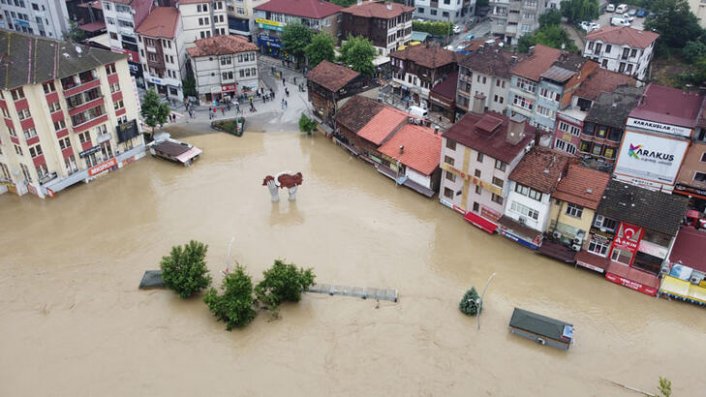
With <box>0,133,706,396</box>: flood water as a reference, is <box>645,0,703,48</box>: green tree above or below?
above

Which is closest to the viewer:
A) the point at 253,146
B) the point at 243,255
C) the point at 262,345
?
the point at 262,345

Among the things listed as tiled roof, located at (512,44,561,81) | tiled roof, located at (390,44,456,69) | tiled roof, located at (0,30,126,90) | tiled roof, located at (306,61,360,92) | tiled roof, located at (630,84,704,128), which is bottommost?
tiled roof, located at (306,61,360,92)

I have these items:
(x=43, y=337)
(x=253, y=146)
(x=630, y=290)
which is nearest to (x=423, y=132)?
(x=253, y=146)

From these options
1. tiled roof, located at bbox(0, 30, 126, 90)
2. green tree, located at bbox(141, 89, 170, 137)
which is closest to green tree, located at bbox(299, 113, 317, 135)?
green tree, located at bbox(141, 89, 170, 137)

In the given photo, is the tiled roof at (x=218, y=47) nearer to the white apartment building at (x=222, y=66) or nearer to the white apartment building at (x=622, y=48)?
the white apartment building at (x=222, y=66)

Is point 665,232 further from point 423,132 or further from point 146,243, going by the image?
point 146,243

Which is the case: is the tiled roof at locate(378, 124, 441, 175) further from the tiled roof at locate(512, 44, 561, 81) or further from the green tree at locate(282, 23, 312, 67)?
the green tree at locate(282, 23, 312, 67)

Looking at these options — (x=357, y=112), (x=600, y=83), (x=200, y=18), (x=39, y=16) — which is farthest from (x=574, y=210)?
(x=39, y=16)
